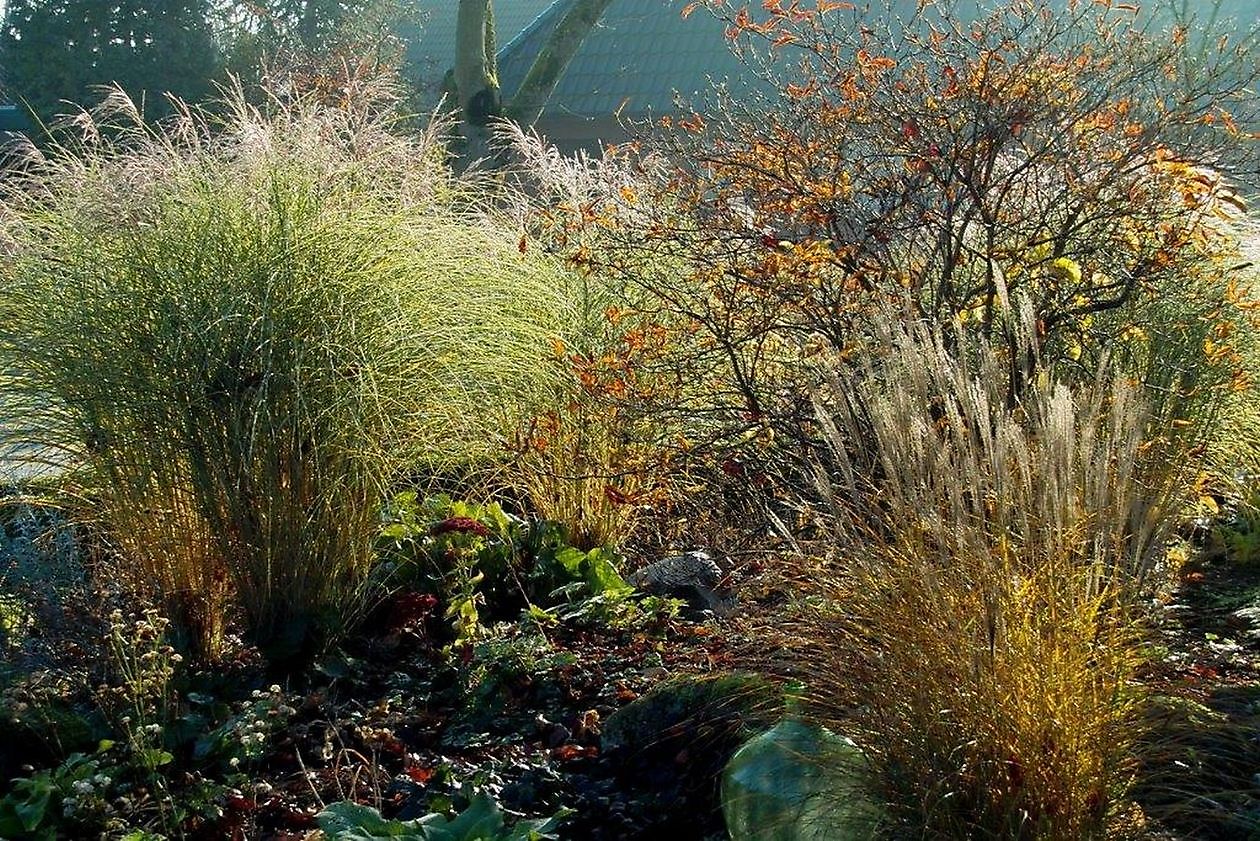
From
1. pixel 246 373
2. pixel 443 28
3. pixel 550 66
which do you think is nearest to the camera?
pixel 246 373

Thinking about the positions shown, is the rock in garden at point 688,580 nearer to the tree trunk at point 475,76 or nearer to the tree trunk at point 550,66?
the tree trunk at point 475,76

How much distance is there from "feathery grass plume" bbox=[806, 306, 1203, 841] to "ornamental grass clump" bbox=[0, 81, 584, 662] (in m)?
1.90

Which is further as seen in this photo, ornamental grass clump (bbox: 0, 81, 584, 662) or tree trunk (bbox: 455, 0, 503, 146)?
tree trunk (bbox: 455, 0, 503, 146)

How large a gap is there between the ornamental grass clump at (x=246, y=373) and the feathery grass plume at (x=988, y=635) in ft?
6.22

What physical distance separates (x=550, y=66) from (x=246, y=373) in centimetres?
1198

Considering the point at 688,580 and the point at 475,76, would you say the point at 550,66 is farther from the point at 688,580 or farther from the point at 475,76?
the point at 688,580

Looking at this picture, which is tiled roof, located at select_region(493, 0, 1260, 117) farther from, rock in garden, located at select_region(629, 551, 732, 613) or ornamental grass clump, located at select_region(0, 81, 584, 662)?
ornamental grass clump, located at select_region(0, 81, 584, 662)

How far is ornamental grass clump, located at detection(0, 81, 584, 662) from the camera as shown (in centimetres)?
424

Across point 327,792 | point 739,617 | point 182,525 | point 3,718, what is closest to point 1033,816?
point 739,617

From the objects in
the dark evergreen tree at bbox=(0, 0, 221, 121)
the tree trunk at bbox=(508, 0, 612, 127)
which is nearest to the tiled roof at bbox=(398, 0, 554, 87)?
the dark evergreen tree at bbox=(0, 0, 221, 121)

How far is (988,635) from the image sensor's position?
2.71 meters

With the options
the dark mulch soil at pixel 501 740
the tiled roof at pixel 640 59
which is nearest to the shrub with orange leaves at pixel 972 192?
the dark mulch soil at pixel 501 740

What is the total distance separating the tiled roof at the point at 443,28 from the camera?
32.0 meters

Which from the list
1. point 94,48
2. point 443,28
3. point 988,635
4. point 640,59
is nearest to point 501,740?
point 988,635
